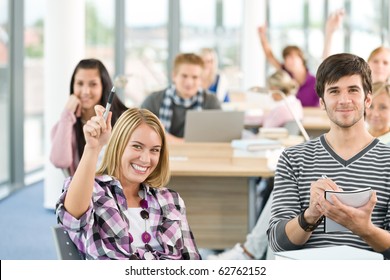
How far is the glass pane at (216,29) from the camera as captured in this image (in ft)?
42.9

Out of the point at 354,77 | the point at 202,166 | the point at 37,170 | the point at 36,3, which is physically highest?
the point at 36,3

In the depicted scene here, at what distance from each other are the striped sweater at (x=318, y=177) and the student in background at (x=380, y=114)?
1.26 m

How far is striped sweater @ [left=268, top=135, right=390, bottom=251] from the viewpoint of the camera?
104 inches

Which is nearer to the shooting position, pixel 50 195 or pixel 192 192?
pixel 192 192

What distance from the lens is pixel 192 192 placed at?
4891mm

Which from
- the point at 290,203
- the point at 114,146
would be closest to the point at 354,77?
the point at 290,203

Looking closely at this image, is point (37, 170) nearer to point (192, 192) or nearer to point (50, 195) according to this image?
point (50, 195)

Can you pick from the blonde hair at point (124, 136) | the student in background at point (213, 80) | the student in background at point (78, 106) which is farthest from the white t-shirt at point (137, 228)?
the student in background at point (213, 80)

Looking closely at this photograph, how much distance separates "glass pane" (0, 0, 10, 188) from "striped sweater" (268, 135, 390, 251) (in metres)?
5.44

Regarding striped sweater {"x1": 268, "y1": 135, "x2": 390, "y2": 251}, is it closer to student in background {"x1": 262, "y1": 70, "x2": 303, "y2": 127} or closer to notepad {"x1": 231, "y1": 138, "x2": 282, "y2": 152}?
notepad {"x1": 231, "y1": 138, "x2": 282, "y2": 152}

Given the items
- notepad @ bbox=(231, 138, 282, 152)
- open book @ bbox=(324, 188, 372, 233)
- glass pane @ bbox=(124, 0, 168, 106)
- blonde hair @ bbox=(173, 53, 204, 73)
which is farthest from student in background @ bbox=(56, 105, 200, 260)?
glass pane @ bbox=(124, 0, 168, 106)

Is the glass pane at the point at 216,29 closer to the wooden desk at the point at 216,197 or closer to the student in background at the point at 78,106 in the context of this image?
the wooden desk at the point at 216,197
